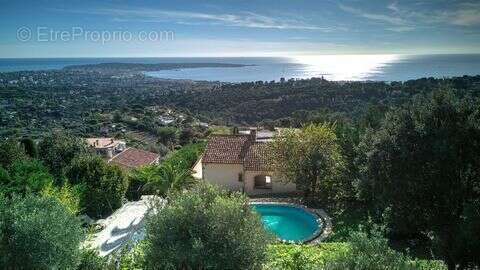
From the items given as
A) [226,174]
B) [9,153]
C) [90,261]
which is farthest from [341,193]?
[9,153]

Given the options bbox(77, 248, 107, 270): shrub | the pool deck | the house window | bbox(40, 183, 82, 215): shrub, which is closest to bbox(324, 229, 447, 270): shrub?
bbox(77, 248, 107, 270): shrub

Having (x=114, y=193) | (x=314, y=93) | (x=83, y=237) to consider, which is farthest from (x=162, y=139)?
(x=83, y=237)

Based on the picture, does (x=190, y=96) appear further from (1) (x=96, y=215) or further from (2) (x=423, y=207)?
(2) (x=423, y=207)

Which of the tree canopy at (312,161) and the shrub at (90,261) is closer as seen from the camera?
the shrub at (90,261)

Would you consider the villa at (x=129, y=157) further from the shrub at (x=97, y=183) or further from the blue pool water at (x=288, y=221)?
the blue pool water at (x=288, y=221)

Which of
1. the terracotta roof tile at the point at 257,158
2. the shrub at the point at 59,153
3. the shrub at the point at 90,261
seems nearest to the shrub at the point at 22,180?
the shrub at the point at 59,153

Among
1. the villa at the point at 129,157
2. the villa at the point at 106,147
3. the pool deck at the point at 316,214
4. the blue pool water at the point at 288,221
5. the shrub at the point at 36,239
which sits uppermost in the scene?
the shrub at the point at 36,239

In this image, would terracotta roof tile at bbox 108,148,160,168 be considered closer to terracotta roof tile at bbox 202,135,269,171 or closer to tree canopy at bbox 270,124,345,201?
terracotta roof tile at bbox 202,135,269,171
